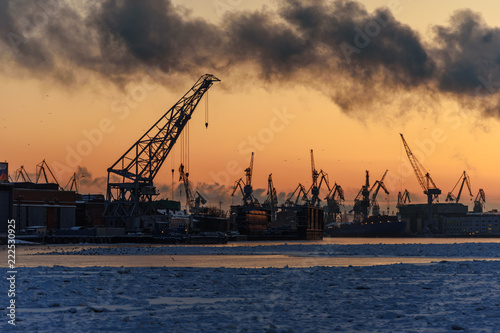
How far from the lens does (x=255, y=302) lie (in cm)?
2150

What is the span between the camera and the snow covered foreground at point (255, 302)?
17016 millimetres

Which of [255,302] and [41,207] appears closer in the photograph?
[255,302]

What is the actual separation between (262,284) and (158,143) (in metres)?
130

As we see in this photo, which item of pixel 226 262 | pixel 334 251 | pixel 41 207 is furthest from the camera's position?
pixel 41 207

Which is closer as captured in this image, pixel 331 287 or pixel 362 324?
pixel 362 324

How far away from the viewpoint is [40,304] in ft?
67.6

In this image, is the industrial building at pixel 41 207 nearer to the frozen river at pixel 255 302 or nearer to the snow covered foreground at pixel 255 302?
the snow covered foreground at pixel 255 302

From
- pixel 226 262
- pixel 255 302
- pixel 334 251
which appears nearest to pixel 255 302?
pixel 255 302

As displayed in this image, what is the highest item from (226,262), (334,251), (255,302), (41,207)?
(41,207)

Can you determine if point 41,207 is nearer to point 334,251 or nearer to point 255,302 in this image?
point 334,251

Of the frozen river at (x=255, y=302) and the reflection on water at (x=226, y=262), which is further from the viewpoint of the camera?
the reflection on water at (x=226, y=262)

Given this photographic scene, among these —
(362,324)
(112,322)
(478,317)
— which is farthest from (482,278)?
(112,322)

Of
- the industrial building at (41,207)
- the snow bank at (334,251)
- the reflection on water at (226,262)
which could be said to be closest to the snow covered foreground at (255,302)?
the reflection on water at (226,262)

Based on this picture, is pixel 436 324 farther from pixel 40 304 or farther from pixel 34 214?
pixel 34 214
